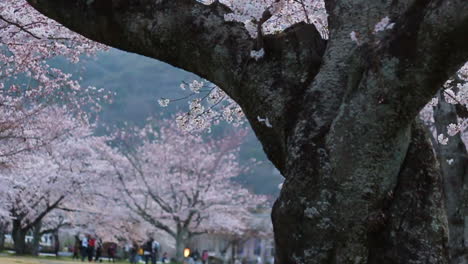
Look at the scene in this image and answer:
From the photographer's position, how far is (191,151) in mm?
33531

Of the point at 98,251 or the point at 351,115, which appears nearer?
the point at 351,115

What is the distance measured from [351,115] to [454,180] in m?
5.25

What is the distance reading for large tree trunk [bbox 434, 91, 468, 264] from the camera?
23.7 ft

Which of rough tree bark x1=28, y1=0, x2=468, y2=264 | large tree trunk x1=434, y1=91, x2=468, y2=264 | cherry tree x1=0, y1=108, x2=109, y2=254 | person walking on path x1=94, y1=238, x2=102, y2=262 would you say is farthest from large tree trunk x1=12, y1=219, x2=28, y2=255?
rough tree bark x1=28, y1=0, x2=468, y2=264

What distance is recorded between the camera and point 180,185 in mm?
31953

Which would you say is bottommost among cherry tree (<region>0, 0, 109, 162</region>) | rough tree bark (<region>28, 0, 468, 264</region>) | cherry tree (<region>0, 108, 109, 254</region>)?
rough tree bark (<region>28, 0, 468, 264</region>)

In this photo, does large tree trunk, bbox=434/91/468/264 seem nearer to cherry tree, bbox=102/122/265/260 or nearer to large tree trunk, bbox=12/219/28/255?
cherry tree, bbox=102/122/265/260

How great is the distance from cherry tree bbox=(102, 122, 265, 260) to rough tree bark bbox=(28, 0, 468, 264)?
26446mm

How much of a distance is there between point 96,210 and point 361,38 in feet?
96.9

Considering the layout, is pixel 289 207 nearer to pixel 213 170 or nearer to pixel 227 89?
pixel 227 89

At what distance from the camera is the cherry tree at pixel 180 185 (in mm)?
30938

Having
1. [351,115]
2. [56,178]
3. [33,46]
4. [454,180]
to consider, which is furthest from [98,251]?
[351,115]

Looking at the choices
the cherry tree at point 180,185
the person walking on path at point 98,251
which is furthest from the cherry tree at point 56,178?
the person walking on path at point 98,251

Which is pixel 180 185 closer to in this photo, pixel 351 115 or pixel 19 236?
pixel 19 236
